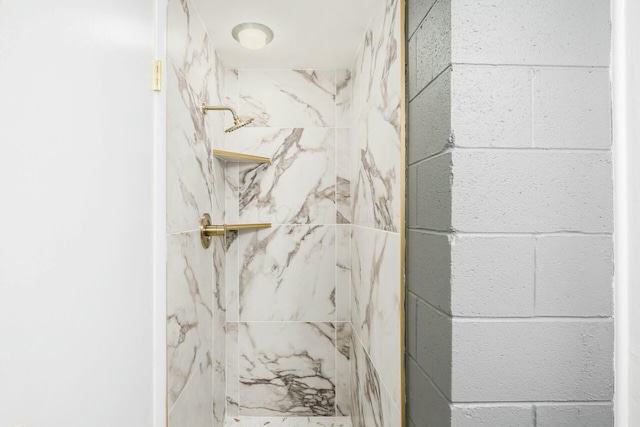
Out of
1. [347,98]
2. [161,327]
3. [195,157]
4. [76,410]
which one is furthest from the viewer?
[347,98]

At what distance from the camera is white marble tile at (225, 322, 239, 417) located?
6.49ft

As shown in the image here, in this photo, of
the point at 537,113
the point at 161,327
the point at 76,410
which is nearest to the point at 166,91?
the point at 161,327

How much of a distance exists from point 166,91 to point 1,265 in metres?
0.70

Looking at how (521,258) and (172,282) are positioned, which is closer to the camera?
(521,258)

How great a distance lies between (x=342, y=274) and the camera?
2.02m

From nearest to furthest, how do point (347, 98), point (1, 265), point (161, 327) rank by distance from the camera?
point (1, 265)
point (161, 327)
point (347, 98)

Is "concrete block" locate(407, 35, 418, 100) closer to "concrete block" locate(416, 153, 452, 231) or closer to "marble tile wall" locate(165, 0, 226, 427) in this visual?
"concrete block" locate(416, 153, 452, 231)

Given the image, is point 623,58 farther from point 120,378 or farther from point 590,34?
point 120,378

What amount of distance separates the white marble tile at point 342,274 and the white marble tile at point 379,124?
269mm

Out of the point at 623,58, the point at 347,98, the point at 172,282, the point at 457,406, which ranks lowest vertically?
the point at 457,406

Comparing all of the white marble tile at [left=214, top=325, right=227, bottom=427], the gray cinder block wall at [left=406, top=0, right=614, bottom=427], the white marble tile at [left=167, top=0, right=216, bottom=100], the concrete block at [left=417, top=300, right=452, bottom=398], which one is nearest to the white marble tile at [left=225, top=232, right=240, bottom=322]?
the white marble tile at [left=214, top=325, right=227, bottom=427]

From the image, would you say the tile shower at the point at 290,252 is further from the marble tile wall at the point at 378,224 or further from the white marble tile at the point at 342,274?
the marble tile wall at the point at 378,224

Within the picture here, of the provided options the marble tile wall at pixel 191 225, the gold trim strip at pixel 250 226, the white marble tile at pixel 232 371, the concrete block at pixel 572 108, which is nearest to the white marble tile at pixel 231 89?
the marble tile wall at pixel 191 225

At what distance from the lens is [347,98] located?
6.62ft
